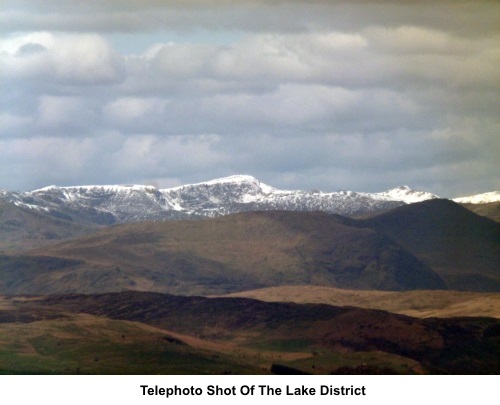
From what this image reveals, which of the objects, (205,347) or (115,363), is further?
(205,347)

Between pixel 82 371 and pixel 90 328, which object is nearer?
pixel 82 371

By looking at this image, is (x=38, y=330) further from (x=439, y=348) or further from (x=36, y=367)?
(x=439, y=348)

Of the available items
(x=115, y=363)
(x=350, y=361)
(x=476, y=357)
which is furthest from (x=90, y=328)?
(x=476, y=357)
